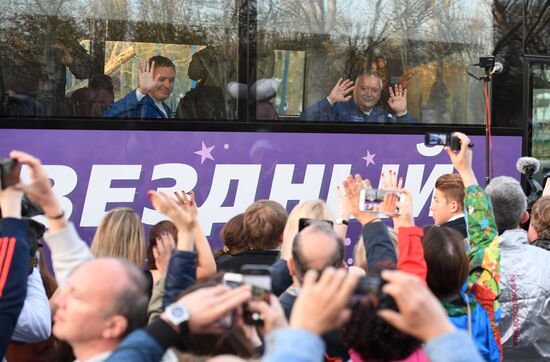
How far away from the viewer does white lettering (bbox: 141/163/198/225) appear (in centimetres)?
625

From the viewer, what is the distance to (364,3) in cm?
696

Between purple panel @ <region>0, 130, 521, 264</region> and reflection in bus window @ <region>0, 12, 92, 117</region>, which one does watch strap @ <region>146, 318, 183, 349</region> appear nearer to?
purple panel @ <region>0, 130, 521, 264</region>

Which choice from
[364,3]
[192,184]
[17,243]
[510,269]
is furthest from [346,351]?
[364,3]

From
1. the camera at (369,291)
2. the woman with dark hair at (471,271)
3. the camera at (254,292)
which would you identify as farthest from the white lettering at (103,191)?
the camera at (369,291)

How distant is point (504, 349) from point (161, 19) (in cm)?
338

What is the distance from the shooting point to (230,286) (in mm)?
2279

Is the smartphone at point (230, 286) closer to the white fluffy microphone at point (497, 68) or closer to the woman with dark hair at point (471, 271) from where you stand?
the woman with dark hair at point (471, 271)

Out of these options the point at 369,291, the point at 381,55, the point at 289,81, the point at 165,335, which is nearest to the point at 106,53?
the point at 289,81

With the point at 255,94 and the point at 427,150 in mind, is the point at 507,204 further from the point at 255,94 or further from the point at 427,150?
the point at 255,94

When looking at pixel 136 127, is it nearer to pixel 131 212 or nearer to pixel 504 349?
pixel 131 212

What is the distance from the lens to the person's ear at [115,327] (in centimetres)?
238

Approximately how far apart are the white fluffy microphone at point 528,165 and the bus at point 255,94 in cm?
15

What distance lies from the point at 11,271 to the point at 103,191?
9.97ft

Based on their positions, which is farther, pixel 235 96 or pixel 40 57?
pixel 235 96
